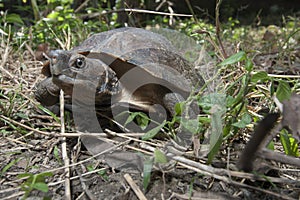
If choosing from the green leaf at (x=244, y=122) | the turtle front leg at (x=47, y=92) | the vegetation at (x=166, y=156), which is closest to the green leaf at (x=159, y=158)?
the vegetation at (x=166, y=156)

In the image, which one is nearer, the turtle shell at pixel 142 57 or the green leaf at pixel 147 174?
the green leaf at pixel 147 174

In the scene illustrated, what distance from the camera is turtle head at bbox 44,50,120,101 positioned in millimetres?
1205

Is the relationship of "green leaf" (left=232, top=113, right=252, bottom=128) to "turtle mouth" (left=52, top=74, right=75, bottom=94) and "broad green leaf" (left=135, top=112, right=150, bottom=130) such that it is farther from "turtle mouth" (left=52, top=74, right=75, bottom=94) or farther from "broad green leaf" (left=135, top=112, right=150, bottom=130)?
"turtle mouth" (left=52, top=74, right=75, bottom=94)

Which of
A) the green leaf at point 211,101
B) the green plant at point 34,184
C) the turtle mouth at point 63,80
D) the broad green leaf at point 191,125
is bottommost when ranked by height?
the green plant at point 34,184

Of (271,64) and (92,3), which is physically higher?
(92,3)

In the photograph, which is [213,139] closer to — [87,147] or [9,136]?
[87,147]

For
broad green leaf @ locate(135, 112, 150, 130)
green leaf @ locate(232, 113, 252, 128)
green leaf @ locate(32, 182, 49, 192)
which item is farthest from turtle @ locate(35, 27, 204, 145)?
green leaf @ locate(32, 182, 49, 192)

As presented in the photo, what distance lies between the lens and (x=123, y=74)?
145 centimetres

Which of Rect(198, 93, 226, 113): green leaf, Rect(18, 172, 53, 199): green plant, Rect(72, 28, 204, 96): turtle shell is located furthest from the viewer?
Rect(72, 28, 204, 96): turtle shell

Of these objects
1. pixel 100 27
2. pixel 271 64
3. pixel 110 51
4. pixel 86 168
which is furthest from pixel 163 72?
pixel 100 27

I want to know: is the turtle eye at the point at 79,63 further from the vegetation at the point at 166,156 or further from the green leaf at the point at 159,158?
the green leaf at the point at 159,158

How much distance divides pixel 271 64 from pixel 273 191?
1.39 metres

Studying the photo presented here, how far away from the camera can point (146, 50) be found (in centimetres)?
143

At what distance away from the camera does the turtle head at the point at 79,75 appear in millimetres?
1205
